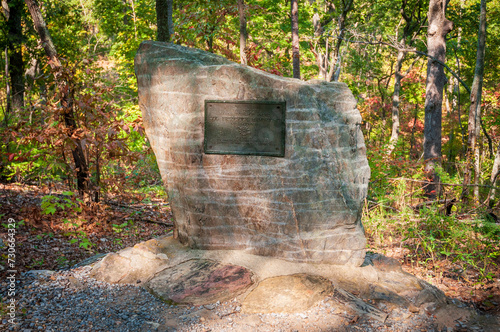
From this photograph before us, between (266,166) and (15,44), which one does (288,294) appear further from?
(15,44)

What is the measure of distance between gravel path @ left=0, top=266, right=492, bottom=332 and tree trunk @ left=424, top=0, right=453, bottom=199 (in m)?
5.21

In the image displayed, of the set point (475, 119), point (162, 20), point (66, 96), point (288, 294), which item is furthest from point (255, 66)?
point (288, 294)

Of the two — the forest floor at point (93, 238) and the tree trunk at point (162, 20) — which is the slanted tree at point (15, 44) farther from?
the tree trunk at point (162, 20)

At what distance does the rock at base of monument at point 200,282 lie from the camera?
3.56 metres

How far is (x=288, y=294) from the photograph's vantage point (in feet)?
11.5

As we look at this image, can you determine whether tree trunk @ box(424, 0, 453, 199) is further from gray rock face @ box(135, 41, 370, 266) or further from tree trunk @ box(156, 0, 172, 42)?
tree trunk @ box(156, 0, 172, 42)

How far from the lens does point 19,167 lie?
616cm

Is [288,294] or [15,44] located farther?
[15,44]

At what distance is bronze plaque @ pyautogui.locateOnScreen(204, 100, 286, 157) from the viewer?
12.5 feet

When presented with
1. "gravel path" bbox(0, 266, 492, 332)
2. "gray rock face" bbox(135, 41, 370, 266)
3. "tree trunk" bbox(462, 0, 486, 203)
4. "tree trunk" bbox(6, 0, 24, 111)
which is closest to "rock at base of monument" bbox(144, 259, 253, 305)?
"gravel path" bbox(0, 266, 492, 332)

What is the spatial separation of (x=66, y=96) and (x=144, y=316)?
368 cm

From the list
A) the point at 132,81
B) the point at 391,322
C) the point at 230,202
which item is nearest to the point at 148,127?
the point at 230,202

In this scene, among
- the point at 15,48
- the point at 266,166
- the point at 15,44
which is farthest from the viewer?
the point at 15,48

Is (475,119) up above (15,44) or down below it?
below
